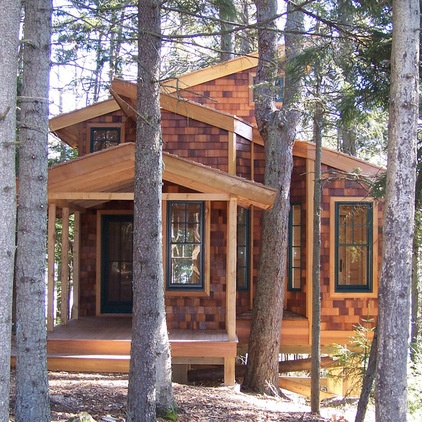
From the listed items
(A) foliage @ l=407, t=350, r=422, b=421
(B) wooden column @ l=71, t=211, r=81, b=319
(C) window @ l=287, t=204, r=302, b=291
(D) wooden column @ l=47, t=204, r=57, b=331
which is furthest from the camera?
(B) wooden column @ l=71, t=211, r=81, b=319

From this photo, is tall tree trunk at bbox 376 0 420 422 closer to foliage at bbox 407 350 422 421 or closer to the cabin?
foliage at bbox 407 350 422 421

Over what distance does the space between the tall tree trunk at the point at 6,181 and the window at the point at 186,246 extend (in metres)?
6.75

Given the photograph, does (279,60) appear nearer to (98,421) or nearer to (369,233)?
(369,233)

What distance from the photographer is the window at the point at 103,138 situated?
13.0 metres

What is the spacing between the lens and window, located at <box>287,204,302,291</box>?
1223cm

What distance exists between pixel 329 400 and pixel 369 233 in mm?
3677

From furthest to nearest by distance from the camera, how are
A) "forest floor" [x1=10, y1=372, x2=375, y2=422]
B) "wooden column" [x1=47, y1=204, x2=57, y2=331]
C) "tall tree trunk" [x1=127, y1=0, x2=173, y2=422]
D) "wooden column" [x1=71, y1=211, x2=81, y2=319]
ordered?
"wooden column" [x1=71, y1=211, x2=81, y2=319] → "wooden column" [x1=47, y1=204, x2=57, y2=331] → "forest floor" [x1=10, y1=372, x2=375, y2=422] → "tall tree trunk" [x1=127, y1=0, x2=173, y2=422]

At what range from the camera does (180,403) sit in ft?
28.0

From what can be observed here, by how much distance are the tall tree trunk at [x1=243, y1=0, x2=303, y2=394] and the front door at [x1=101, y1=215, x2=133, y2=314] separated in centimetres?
344

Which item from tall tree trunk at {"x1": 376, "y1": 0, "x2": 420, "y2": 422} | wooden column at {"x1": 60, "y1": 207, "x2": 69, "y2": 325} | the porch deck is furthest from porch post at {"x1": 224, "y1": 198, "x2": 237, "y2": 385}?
tall tree trunk at {"x1": 376, "y1": 0, "x2": 420, "y2": 422}

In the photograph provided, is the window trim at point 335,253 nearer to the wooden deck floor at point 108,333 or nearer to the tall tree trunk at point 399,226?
the wooden deck floor at point 108,333

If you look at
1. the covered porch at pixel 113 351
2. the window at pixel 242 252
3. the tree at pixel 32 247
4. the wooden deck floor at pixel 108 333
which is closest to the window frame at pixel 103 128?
the window at pixel 242 252

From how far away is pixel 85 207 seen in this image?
1288cm

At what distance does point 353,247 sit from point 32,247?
24.3 feet
